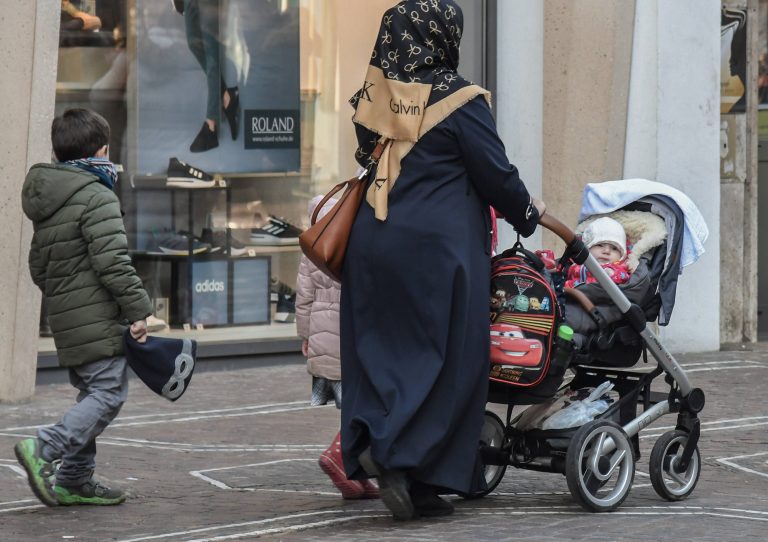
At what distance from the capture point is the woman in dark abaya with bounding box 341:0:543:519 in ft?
19.7

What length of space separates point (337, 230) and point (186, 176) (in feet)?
17.4

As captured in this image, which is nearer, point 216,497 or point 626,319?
point 626,319

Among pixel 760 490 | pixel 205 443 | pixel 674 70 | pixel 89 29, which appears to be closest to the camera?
pixel 760 490

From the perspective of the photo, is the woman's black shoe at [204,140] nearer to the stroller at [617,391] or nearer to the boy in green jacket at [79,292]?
the boy in green jacket at [79,292]

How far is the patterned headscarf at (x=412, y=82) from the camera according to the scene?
6.04 metres

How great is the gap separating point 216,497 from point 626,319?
194 centimetres

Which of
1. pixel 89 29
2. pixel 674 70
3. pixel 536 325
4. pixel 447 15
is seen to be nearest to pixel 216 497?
pixel 536 325

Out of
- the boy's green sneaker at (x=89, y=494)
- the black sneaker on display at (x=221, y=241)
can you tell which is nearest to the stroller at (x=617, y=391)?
the boy's green sneaker at (x=89, y=494)

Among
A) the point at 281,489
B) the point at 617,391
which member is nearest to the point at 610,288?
the point at 617,391

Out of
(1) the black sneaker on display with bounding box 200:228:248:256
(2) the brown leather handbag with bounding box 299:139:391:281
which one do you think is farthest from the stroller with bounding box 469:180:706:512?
(1) the black sneaker on display with bounding box 200:228:248:256

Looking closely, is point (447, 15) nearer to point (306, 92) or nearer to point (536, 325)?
point (536, 325)

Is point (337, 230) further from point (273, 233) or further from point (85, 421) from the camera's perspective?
point (273, 233)

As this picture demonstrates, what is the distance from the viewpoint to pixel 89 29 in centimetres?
1075

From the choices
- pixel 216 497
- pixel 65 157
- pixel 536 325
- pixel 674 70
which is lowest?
pixel 216 497
